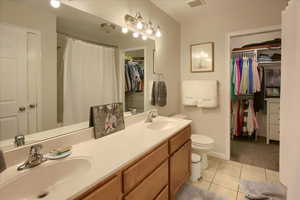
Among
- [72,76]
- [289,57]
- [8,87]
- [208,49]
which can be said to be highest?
[208,49]

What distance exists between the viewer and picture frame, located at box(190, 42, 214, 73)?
8.87 ft

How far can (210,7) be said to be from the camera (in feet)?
7.92

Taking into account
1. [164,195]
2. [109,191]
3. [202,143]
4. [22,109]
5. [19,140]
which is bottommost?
Answer: [164,195]

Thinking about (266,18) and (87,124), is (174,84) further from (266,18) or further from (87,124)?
(87,124)

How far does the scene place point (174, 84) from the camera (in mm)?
2883

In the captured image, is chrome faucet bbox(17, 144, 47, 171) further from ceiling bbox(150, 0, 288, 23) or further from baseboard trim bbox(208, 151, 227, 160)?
baseboard trim bbox(208, 151, 227, 160)

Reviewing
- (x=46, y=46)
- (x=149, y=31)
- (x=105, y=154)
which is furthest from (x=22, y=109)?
(x=149, y=31)

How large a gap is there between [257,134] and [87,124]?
372cm

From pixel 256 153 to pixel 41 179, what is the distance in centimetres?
323

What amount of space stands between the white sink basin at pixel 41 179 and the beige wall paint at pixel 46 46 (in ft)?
1.15

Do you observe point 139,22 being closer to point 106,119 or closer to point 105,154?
point 106,119

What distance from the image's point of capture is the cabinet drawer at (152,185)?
3.57 feet

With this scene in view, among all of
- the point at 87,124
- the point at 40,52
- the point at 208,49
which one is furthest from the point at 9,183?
the point at 208,49

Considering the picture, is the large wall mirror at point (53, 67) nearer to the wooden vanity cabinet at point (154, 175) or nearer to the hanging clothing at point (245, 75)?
the wooden vanity cabinet at point (154, 175)
